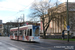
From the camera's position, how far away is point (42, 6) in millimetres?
51938

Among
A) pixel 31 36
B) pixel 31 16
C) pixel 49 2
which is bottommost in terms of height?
pixel 31 36

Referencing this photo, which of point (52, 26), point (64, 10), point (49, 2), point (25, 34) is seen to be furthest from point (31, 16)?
point (52, 26)

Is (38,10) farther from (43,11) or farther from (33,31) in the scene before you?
(33,31)

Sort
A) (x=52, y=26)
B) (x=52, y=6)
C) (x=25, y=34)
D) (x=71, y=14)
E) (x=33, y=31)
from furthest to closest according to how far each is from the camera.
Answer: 1. (x=52, y=26)
2. (x=71, y=14)
3. (x=52, y=6)
4. (x=25, y=34)
5. (x=33, y=31)

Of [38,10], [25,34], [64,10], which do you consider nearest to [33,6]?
[38,10]

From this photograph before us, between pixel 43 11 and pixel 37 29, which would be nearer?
pixel 37 29

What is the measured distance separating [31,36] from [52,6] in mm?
22219

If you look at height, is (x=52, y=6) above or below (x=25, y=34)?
above

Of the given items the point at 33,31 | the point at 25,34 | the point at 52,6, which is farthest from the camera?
the point at 52,6

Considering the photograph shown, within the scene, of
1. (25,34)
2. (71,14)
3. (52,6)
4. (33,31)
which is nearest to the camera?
(33,31)

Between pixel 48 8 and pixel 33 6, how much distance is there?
463 cm

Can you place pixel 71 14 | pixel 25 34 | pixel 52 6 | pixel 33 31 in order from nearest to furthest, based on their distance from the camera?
pixel 33 31 < pixel 25 34 < pixel 52 6 < pixel 71 14

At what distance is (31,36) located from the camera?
100.0ft

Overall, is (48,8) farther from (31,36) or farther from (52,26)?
(52,26)
